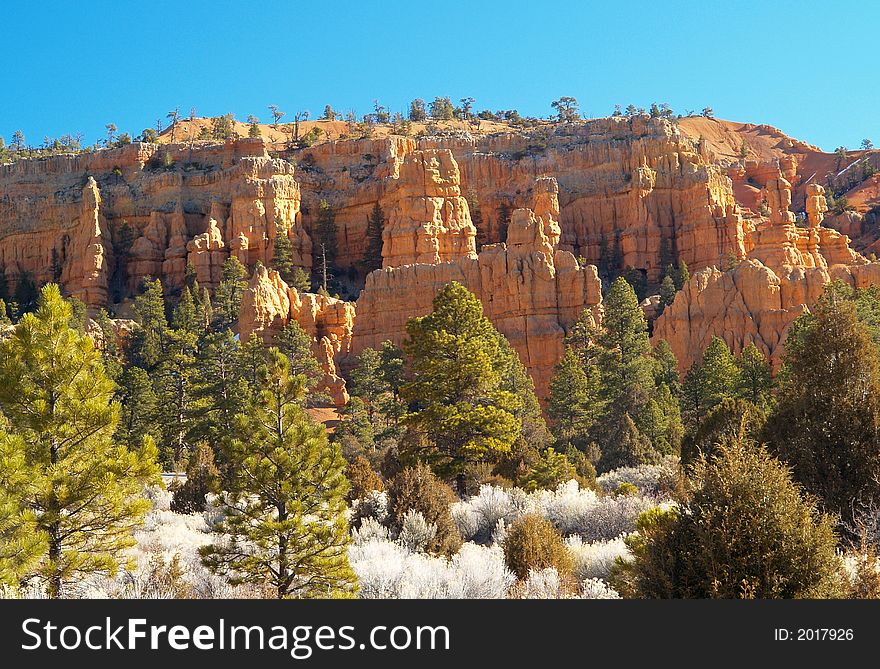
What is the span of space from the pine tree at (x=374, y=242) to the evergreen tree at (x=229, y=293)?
13.6 metres

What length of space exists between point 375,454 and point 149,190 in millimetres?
60369

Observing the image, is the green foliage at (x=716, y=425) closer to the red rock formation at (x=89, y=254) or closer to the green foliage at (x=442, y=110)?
the red rock formation at (x=89, y=254)

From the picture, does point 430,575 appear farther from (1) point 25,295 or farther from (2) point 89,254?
(1) point 25,295

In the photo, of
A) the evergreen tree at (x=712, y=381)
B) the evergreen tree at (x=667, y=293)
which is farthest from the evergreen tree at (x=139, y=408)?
the evergreen tree at (x=667, y=293)

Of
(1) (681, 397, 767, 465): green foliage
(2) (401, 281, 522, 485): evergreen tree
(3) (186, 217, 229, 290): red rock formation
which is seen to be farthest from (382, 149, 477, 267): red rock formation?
(1) (681, 397, 767, 465): green foliage

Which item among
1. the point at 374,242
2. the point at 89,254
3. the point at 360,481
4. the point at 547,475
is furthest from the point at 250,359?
the point at 89,254

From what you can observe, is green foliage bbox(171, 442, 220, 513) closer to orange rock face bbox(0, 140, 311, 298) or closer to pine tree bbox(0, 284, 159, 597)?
pine tree bbox(0, 284, 159, 597)

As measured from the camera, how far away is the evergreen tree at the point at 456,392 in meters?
31.8

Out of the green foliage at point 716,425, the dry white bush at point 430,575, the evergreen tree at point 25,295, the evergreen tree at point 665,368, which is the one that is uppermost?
the evergreen tree at point 25,295

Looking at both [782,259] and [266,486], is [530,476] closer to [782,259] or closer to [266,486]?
[266,486]

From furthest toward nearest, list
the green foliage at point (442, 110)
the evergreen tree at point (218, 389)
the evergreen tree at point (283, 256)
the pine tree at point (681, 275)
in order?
the green foliage at point (442, 110) < the evergreen tree at point (283, 256) < the pine tree at point (681, 275) < the evergreen tree at point (218, 389)

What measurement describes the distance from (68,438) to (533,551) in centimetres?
938
